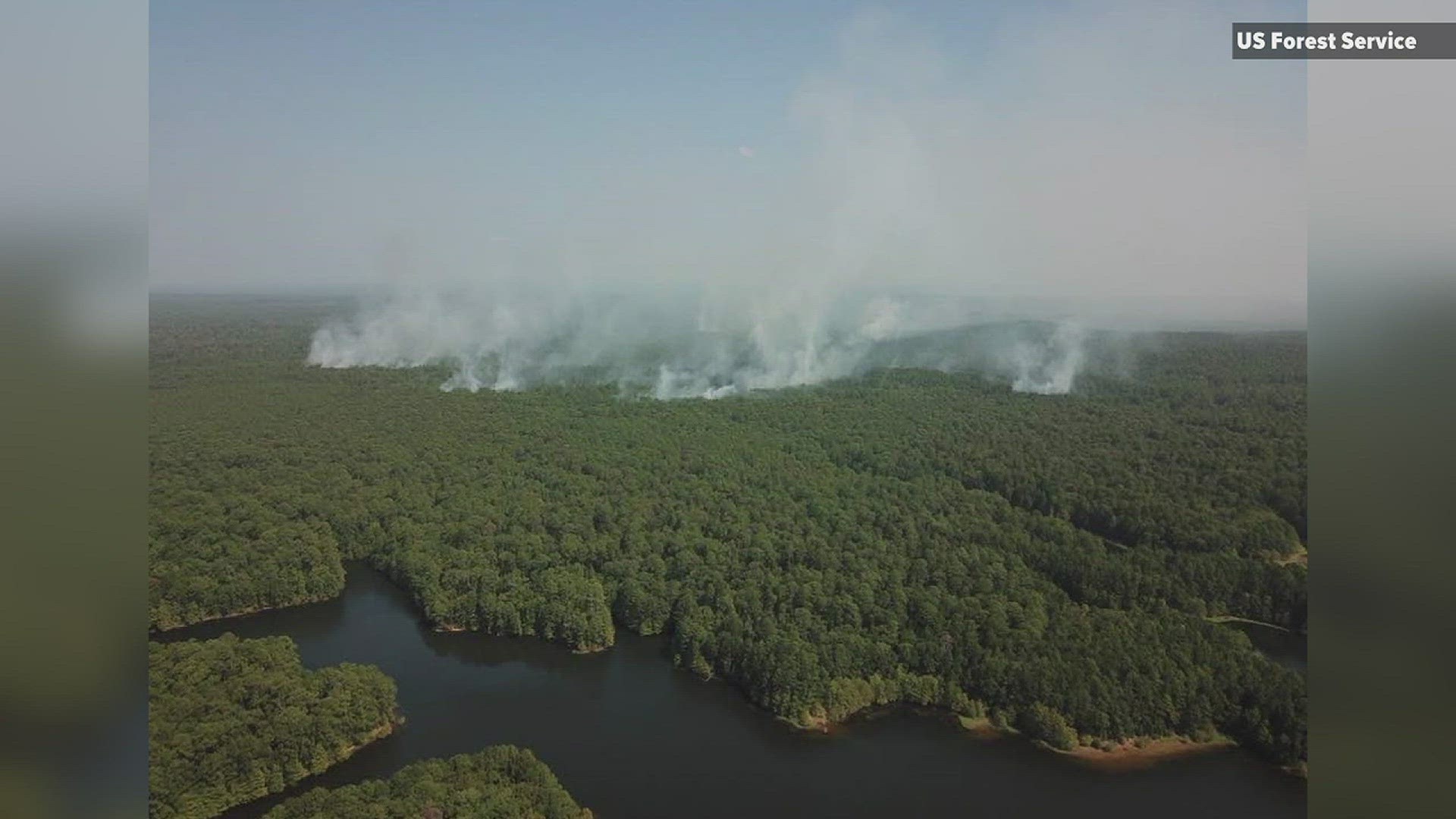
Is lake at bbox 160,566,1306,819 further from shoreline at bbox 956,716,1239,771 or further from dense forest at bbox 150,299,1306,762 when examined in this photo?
dense forest at bbox 150,299,1306,762

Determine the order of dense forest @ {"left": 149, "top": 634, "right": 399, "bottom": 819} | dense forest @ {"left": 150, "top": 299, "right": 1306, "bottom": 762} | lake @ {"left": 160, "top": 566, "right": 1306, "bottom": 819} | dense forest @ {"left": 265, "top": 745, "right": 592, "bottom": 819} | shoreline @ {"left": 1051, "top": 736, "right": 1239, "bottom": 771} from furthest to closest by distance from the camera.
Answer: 1. dense forest @ {"left": 150, "top": 299, "right": 1306, "bottom": 762}
2. shoreline @ {"left": 1051, "top": 736, "right": 1239, "bottom": 771}
3. lake @ {"left": 160, "top": 566, "right": 1306, "bottom": 819}
4. dense forest @ {"left": 149, "top": 634, "right": 399, "bottom": 819}
5. dense forest @ {"left": 265, "top": 745, "right": 592, "bottom": 819}

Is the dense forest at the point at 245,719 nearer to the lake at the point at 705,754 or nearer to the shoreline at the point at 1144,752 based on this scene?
the lake at the point at 705,754

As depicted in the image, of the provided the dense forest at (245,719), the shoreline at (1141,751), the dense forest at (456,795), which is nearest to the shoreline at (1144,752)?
the shoreline at (1141,751)

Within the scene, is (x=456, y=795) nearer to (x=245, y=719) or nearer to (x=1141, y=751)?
(x=245, y=719)

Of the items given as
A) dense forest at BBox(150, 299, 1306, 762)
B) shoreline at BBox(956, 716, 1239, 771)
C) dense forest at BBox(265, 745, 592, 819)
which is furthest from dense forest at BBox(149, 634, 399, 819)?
shoreline at BBox(956, 716, 1239, 771)

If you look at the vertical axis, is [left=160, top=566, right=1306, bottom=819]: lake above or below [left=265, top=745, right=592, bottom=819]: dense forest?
below

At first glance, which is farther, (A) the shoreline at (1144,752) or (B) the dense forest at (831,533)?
(B) the dense forest at (831,533)

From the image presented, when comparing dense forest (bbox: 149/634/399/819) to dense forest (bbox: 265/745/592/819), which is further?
dense forest (bbox: 149/634/399/819)
